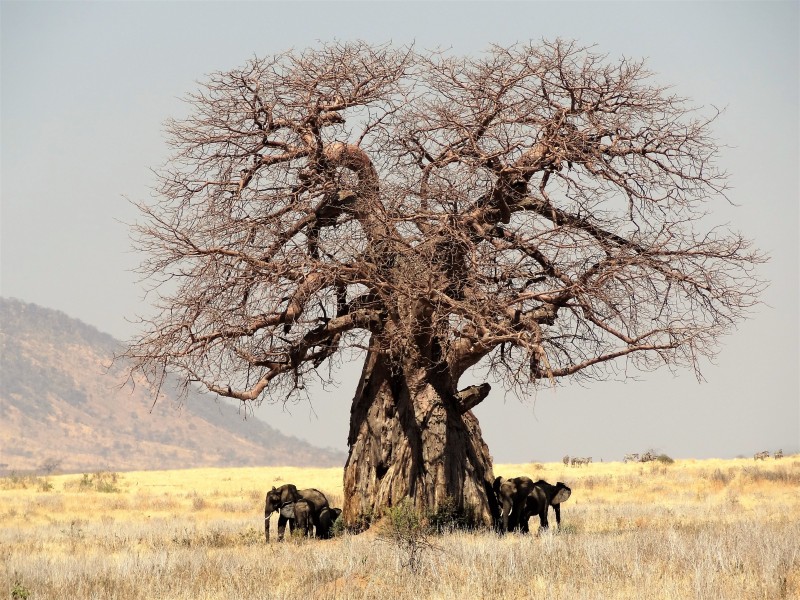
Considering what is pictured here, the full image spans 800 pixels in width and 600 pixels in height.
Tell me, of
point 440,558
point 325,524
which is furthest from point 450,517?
point 440,558

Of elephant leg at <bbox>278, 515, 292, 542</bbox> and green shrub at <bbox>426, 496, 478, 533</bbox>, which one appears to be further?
elephant leg at <bbox>278, 515, 292, 542</bbox>

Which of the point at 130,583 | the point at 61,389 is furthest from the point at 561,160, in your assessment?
the point at 61,389

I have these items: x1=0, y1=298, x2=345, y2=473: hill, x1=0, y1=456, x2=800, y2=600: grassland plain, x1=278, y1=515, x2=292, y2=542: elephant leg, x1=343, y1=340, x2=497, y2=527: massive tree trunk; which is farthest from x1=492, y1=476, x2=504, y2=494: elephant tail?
x1=0, y1=298, x2=345, y2=473: hill

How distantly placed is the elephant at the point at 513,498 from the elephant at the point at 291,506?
127 inches

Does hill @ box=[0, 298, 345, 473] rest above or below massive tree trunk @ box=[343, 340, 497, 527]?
above

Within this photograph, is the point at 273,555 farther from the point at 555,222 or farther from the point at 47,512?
the point at 47,512

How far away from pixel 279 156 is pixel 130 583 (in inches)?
356

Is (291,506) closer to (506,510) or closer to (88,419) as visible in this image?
(506,510)

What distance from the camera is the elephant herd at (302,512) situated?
19.3 m

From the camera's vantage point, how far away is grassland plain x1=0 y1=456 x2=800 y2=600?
11.8m

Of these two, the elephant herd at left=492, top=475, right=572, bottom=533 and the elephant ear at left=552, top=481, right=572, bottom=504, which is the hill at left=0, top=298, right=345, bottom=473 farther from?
the elephant herd at left=492, top=475, right=572, bottom=533

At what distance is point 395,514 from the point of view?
650 inches

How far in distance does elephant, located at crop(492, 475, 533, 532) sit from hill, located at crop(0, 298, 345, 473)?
9648 centimetres

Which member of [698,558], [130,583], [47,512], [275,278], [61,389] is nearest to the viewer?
[130,583]
